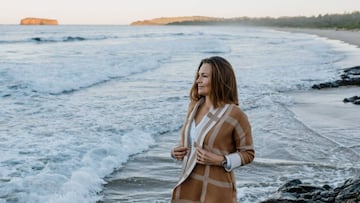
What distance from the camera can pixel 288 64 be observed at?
27.1 m

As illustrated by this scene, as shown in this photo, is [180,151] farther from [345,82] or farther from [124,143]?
[345,82]

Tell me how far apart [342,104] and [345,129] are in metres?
3.37

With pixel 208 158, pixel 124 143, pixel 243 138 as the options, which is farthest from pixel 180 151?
pixel 124 143

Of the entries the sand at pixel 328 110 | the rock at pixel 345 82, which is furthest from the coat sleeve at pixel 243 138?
the rock at pixel 345 82

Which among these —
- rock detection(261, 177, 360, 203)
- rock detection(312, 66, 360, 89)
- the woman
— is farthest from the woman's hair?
rock detection(312, 66, 360, 89)

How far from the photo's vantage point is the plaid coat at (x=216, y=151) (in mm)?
2729

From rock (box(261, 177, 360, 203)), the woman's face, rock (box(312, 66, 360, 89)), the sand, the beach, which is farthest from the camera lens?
rock (box(312, 66, 360, 89))

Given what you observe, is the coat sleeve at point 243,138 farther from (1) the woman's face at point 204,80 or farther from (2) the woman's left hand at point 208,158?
(1) the woman's face at point 204,80

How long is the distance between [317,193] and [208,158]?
302 cm

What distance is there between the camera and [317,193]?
17.5ft

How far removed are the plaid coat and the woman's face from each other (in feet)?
0.31

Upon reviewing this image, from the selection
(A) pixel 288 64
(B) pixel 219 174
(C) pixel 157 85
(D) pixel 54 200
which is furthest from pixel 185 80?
(B) pixel 219 174

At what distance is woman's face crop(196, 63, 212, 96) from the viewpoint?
2.81 metres

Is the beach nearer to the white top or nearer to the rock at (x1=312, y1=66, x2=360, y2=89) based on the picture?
the rock at (x1=312, y1=66, x2=360, y2=89)
